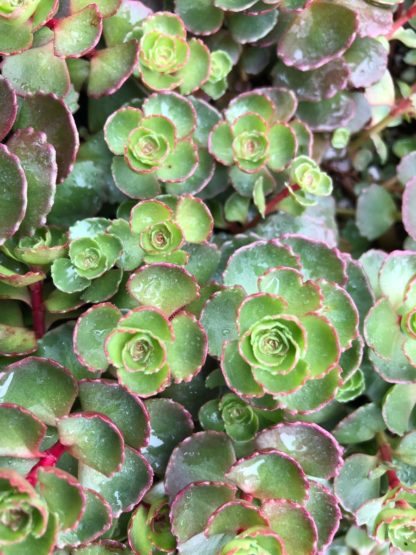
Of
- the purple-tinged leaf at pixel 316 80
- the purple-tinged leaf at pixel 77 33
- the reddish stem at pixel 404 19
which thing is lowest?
the purple-tinged leaf at pixel 316 80

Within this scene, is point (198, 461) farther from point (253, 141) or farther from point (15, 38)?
point (15, 38)

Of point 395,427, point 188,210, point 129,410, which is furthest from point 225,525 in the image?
point 188,210

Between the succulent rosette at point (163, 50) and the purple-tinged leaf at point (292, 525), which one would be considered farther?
the succulent rosette at point (163, 50)

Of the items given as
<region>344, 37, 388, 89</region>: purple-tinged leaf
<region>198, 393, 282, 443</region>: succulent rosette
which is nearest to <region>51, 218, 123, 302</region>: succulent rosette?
<region>198, 393, 282, 443</region>: succulent rosette

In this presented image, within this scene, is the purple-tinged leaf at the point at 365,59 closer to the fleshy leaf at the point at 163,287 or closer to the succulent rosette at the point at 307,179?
the succulent rosette at the point at 307,179

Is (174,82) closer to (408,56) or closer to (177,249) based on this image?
(177,249)

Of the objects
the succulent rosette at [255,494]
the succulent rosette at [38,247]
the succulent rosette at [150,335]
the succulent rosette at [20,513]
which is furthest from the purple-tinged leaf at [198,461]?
the succulent rosette at [38,247]
